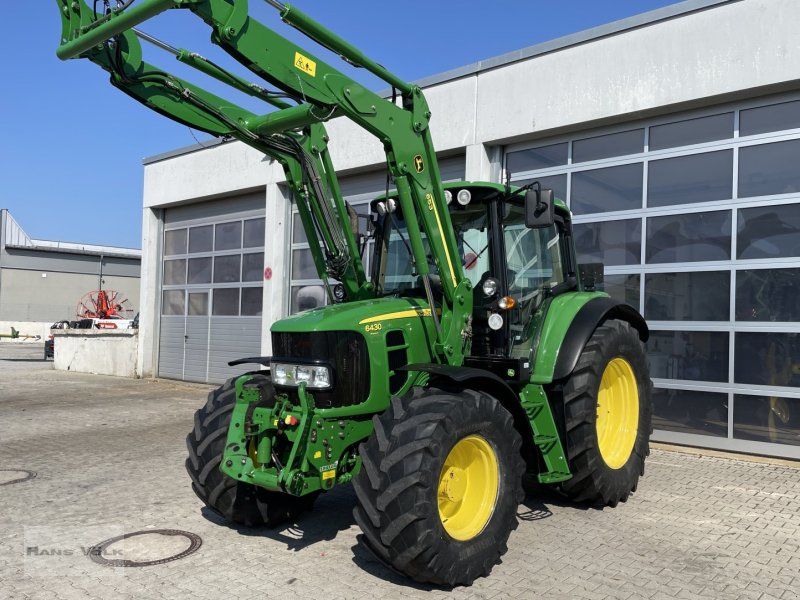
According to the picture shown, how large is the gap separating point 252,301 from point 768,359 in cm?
915

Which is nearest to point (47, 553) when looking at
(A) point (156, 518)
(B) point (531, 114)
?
(A) point (156, 518)

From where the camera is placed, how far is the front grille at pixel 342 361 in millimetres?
4102

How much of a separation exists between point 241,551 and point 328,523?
77 centimetres

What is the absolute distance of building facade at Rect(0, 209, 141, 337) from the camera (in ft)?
139

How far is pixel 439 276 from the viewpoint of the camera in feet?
15.2

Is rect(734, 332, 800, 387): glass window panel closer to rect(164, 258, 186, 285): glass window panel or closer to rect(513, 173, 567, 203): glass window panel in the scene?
rect(513, 173, 567, 203): glass window panel

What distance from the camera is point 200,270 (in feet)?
47.9

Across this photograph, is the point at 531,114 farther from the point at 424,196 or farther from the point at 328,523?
the point at 328,523

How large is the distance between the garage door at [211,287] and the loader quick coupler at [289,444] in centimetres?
878

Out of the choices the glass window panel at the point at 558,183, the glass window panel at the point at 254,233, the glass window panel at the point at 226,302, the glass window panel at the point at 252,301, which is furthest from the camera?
the glass window panel at the point at 226,302

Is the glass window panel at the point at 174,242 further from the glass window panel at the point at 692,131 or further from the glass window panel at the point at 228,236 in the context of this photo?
the glass window panel at the point at 692,131

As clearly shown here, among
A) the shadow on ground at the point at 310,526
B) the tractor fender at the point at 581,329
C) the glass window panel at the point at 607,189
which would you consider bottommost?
the shadow on ground at the point at 310,526

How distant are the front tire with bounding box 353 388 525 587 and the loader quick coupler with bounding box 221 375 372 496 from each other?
1.04 ft

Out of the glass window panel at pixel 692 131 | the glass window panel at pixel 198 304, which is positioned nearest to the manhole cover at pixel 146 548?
the glass window panel at pixel 692 131
